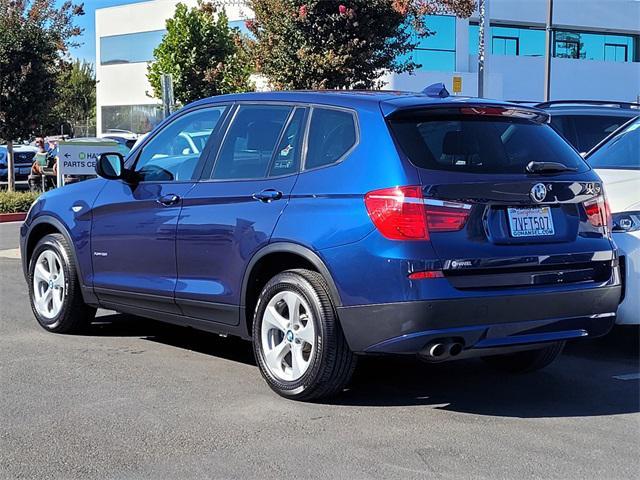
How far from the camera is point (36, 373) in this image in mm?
5730

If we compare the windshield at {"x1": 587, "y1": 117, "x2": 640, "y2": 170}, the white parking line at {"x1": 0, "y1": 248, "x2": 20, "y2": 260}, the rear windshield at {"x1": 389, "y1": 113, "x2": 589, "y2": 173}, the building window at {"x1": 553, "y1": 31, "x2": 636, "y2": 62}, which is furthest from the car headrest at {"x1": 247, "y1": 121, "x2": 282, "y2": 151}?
the building window at {"x1": 553, "y1": 31, "x2": 636, "y2": 62}

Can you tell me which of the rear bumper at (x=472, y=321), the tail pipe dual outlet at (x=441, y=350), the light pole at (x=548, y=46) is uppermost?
the light pole at (x=548, y=46)

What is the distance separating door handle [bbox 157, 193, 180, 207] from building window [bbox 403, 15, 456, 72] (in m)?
26.8

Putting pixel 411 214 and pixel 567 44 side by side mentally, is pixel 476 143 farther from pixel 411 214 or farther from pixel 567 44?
pixel 567 44

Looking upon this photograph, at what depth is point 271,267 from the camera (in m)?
5.30

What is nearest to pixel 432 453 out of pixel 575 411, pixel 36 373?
pixel 575 411

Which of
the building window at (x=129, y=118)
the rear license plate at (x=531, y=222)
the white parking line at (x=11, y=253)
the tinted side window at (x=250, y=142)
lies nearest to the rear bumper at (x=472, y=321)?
the rear license plate at (x=531, y=222)

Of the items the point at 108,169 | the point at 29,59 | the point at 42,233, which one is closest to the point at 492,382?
the point at 108,169

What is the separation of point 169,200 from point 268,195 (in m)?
0.97

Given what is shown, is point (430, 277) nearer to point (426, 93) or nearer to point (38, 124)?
point (426, 93)

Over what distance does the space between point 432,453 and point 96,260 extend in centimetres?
328

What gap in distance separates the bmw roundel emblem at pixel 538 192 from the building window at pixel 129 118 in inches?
1425

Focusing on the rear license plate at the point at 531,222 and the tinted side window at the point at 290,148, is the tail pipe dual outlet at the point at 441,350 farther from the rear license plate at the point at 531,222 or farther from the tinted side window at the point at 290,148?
the tinted side window at the point at 290,148

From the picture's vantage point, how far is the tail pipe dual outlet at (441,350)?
14.9 ft
